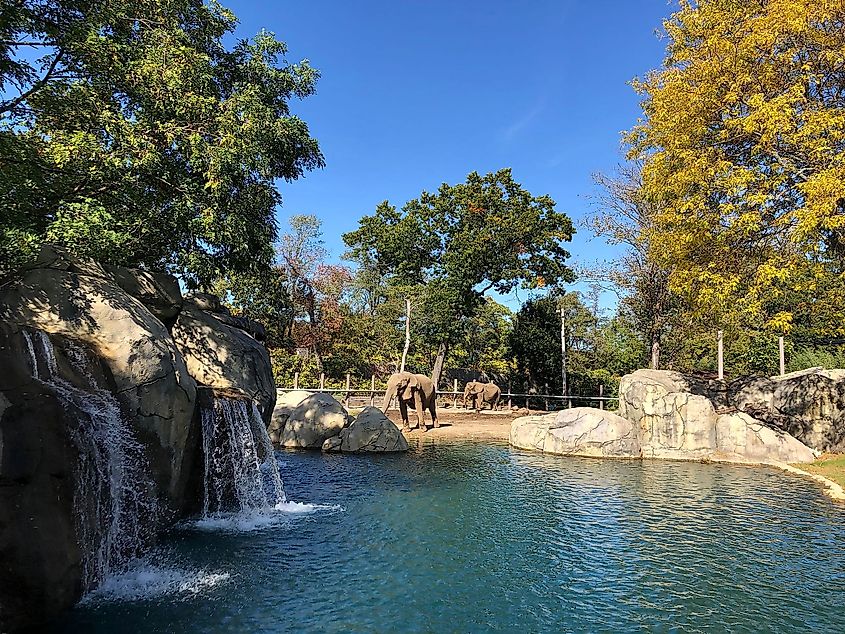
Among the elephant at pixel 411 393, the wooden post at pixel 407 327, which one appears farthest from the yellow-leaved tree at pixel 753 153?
the wooden post at pixel 407 327

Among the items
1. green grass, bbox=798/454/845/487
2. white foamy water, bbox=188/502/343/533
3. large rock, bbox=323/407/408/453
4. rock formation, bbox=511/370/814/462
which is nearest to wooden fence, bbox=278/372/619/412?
rock formation, bbox=511/370/814/462

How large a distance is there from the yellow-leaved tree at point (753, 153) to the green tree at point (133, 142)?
9.69m

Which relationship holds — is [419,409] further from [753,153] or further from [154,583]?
[154,583]

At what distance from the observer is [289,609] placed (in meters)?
5.93

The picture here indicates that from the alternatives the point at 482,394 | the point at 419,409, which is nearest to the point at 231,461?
the point at 419,409

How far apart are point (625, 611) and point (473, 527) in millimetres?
3387

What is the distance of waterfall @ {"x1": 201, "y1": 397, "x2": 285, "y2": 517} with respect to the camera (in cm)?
930

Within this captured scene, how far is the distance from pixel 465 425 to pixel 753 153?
15.0 meters

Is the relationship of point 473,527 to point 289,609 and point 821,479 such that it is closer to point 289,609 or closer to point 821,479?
point 289,609

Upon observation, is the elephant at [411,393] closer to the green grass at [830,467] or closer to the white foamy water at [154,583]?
the green grass at [830,467]

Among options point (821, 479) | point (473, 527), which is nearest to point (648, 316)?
point (821, 479)

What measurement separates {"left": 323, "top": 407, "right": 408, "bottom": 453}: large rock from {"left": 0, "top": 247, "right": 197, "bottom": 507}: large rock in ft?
28.9

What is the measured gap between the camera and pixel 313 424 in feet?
57.8

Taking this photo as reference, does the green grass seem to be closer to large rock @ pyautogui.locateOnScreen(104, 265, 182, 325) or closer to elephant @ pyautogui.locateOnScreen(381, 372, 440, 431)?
elephant @ pyautogui.locateOnScreen(381, 372, 440, 431)
